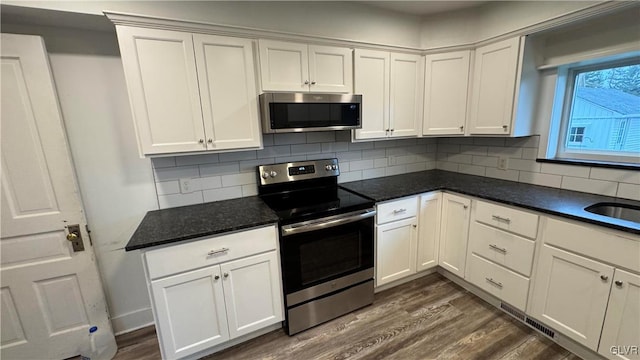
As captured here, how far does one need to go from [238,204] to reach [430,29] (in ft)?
7.65

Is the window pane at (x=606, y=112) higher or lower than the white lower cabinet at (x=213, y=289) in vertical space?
higher

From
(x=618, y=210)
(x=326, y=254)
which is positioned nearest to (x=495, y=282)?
(x=618, y=210)

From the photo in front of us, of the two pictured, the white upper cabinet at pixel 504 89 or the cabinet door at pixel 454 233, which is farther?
the cabinet door at pixel 454 233

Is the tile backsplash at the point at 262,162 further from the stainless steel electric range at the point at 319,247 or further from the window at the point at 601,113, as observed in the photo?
the window at the point at 601,113

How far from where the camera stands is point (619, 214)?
69.5 inches

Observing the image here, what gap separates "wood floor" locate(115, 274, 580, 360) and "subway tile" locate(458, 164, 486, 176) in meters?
1.24

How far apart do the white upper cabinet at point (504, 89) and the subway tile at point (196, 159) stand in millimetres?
2310

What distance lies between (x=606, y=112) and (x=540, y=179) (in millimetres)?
639

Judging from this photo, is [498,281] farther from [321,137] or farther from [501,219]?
[321,137]

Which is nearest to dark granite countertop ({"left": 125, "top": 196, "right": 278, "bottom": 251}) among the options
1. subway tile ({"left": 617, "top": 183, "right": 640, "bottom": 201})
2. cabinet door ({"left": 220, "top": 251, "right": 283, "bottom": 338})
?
cabinet door ({"left": 220, "top": 251, "right": 283, "bottom": 338})

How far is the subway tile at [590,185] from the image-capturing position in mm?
1876

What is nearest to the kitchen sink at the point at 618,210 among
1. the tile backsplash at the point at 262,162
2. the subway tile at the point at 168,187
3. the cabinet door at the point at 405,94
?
the cabinet door at the point at 405,94

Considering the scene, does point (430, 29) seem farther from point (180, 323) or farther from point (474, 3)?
point (180, 323)

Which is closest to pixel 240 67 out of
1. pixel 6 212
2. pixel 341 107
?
pixel 341 107
